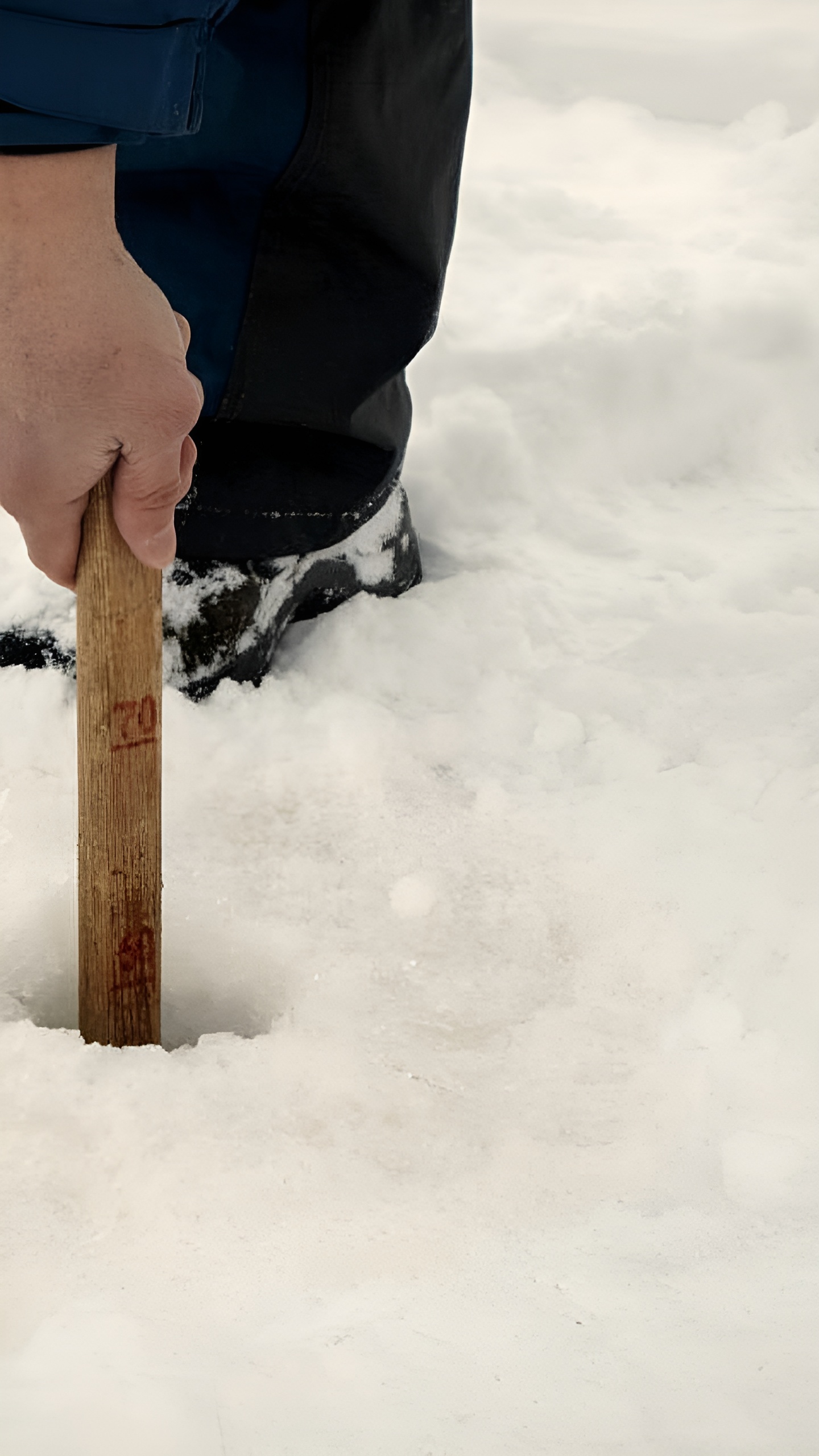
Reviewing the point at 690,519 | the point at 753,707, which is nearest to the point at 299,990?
the point at 753,707

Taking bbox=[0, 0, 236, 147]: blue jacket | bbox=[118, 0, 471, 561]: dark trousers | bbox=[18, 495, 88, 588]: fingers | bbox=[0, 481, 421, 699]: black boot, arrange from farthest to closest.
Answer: bbox=[0, 481, 421, 699]: black boot, bbox=[118, 0, 471, 561]: dark trousers, bbox=[18, 495, 88, 588]: fingers, bbox=[0, 0, 236, 147]: blue jacket

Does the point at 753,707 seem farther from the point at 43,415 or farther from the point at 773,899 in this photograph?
the point at 43,415

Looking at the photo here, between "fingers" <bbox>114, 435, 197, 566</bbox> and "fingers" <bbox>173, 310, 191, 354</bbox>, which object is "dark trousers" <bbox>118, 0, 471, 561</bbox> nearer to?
"fingers" <bbox>173, 310, 191, 354</bbox>

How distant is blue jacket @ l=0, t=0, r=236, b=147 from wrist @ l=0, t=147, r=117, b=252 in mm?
19

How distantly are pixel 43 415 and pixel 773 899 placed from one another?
2.64 ft

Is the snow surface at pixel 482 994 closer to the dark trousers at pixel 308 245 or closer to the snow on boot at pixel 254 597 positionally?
the snow on boot at pixel 254 597

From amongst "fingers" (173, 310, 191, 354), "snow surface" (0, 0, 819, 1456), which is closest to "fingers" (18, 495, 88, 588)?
"fingers" (173, 310, 191, 354)

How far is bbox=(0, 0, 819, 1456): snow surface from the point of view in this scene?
0.76 m

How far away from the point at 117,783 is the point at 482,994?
0.38m

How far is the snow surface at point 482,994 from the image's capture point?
76 cm

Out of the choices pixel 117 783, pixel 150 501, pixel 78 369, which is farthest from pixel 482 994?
pixel 78 369

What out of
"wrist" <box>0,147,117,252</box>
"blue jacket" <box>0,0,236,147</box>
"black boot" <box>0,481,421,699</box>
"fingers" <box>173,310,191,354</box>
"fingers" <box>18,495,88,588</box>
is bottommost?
"black boot" <box>0,481,421,699</box>

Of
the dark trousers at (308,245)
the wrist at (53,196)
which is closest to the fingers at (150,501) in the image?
the wrist at (53,196)

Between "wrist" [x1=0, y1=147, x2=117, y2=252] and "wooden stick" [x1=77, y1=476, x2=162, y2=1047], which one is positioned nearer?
"wrist" [x1=0, y1=147, x2=117, y2=252]
